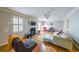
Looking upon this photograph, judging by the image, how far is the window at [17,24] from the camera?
2270mm

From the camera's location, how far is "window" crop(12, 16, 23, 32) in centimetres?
227

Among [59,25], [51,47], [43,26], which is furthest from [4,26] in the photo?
[59,25]

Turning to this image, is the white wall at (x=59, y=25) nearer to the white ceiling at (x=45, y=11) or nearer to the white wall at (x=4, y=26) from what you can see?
the white ceiling at (x=45, y=11)

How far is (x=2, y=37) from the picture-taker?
2152 mm

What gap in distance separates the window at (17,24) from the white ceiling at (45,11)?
0.19 meters

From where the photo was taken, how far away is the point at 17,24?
2307 millimetres

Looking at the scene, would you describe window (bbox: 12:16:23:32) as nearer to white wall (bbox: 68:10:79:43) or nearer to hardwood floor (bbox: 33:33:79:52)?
hardwood floor (bbox: 33:33:79:52)

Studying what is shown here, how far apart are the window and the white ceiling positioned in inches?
7.3

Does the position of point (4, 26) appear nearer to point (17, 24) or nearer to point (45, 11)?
point (17, 24)

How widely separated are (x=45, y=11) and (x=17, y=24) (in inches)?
26.9

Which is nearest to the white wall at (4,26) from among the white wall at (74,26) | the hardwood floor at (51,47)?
the hardwood floor at (51,47)

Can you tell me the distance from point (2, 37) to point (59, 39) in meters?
1.24
